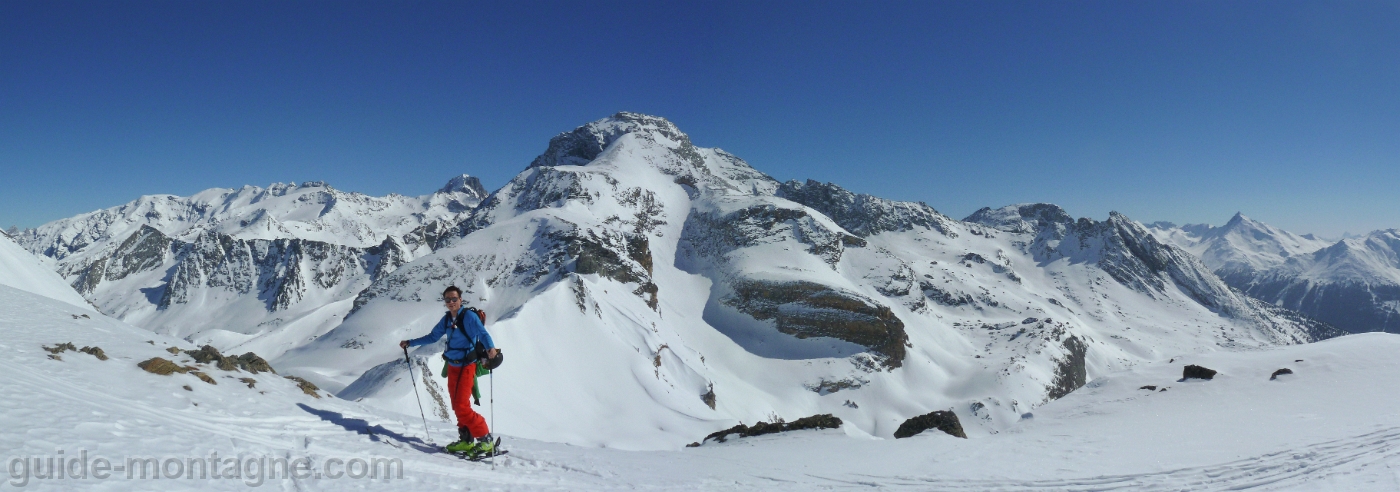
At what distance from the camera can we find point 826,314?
88.7m

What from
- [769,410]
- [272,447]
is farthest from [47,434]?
[769,410]

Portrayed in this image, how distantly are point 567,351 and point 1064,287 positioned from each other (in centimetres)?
17305

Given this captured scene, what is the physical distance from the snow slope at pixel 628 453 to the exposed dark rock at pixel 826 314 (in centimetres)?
6758

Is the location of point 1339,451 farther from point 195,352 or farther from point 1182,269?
point 1182,269

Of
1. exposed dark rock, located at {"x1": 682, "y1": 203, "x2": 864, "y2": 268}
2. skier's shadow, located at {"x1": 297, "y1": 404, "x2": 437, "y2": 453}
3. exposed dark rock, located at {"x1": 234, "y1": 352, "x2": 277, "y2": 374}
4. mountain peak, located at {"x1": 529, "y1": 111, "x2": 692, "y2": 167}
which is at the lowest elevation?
skier's shadow, located at {"x1": 297, "y1": 404, "x2": 437, "y2": 453}

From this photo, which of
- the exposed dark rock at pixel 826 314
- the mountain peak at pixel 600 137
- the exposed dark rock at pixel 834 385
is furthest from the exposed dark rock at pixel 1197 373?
the mountain peak at pixel 600 137

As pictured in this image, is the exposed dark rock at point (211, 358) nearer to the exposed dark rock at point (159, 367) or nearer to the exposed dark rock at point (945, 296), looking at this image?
the exposed dark rock at point (159, 367)

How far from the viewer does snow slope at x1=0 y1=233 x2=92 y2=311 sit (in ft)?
67.2

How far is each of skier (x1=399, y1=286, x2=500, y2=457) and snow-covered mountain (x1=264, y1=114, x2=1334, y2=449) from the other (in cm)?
2139

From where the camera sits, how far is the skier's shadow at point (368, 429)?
9680 mm

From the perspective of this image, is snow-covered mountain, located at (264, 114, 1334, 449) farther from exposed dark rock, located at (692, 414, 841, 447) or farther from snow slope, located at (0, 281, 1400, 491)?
snow slope, located at (0, 281, 1400, 491)

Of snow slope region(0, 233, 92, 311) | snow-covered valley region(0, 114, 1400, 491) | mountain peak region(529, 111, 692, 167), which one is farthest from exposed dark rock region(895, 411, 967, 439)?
mountain peak region(529, 111, 692, 167)

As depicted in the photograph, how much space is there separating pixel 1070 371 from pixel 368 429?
4034 inches

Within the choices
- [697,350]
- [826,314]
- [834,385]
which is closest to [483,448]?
[697,350]
